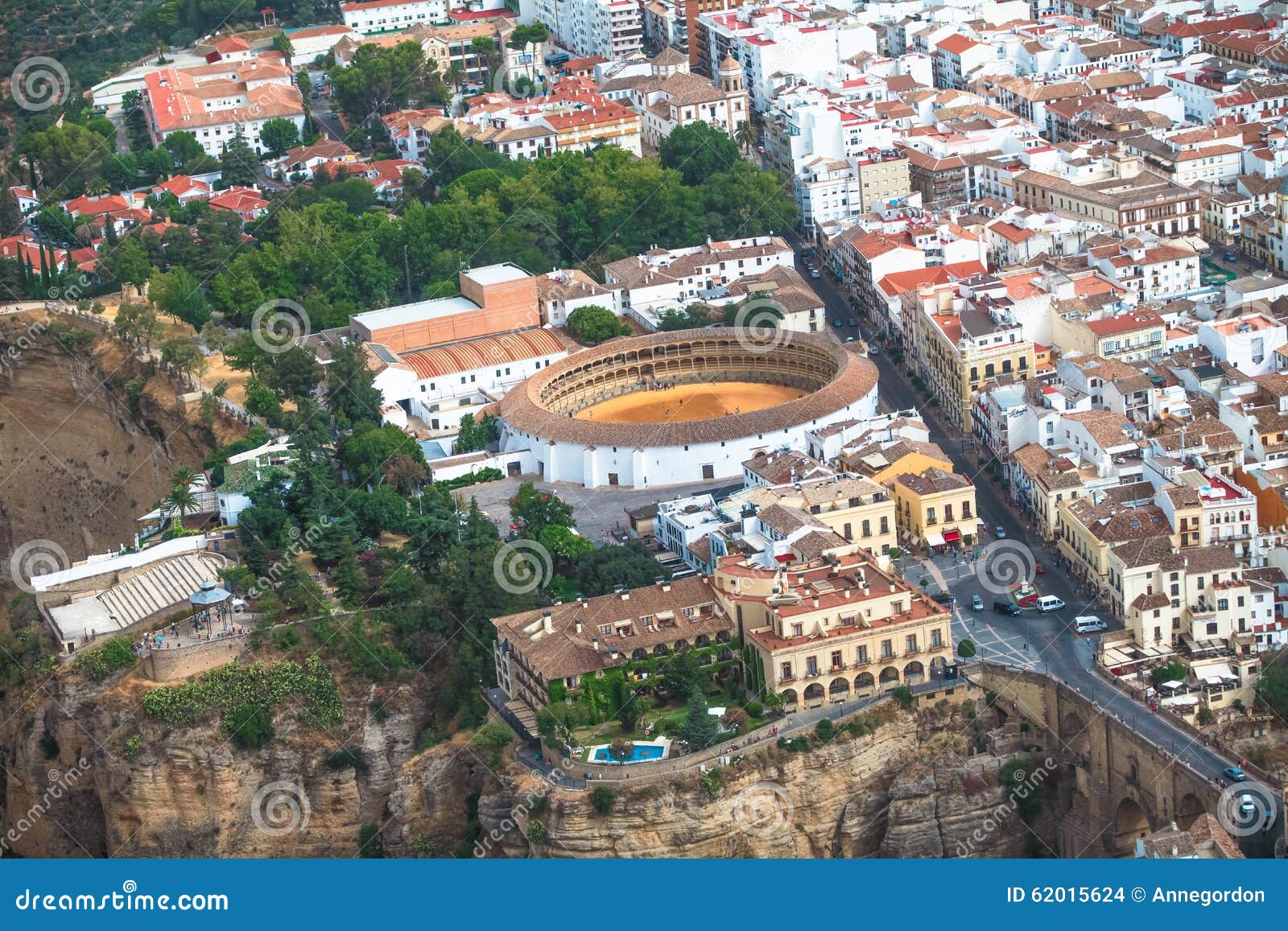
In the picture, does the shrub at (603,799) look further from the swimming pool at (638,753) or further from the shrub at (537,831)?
the shrub at (537,831)

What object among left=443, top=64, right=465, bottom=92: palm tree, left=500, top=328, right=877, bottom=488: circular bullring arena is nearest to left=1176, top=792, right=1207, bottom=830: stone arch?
left=500, top=328, right=877, bottom=488: circular bullring arena

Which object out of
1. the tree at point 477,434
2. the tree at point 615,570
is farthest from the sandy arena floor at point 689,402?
the tree at point 615,570

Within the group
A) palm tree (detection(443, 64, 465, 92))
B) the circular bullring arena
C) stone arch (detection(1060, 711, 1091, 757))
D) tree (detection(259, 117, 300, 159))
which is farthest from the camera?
palm tree (detection(443, 64, 465, 92))

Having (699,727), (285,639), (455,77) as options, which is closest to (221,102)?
(455,77)

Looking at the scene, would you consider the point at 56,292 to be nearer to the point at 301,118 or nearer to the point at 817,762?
the point at 301,118

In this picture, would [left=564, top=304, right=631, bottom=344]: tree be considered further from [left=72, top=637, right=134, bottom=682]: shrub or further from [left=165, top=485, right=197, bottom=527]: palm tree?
[left=72, top=637, right=134, bottom=682]: shrub

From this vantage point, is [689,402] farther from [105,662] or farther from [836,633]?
[105,662]
